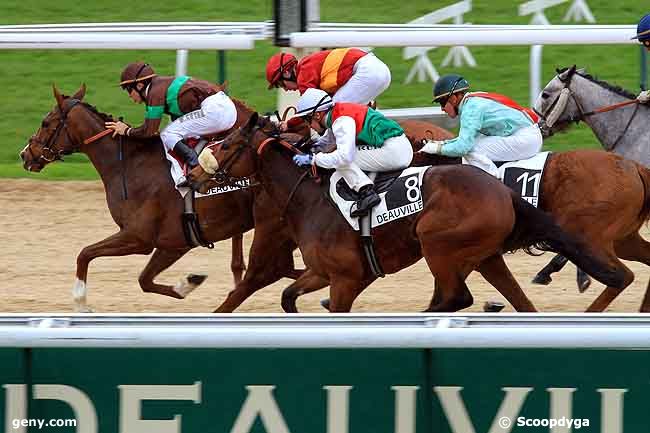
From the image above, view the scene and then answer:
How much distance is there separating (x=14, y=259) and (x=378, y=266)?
3750 millimetres

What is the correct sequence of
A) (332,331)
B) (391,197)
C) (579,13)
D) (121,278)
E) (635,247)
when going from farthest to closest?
1. (579,13)
2. (121,278)
3. (635,247)
4. (391,197)
5. (332,331)

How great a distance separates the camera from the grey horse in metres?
7.93

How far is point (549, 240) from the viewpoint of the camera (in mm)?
6457

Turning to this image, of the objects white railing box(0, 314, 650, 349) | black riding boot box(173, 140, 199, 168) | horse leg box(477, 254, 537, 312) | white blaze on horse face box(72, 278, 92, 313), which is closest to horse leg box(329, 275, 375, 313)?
horse leg box(477, 254, 537, 312)

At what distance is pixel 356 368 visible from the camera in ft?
11.1

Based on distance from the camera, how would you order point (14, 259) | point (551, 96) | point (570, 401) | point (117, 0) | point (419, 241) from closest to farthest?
1. point (570, 401)
2. point (419, 241)
3. point (551, 96)
4. point (14, 259)
5. point (117, 0)

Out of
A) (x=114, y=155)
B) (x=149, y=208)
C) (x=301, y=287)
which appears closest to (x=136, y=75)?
(x=114, y=155)

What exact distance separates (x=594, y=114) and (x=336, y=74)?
1546 millimetres

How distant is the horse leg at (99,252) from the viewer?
308 inches

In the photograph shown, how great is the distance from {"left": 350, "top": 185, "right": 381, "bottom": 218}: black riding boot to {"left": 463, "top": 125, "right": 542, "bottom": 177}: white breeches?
64 cm

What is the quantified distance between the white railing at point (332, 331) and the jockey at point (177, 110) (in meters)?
4.48

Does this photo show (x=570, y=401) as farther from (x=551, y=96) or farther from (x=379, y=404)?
(x=551, y=96)

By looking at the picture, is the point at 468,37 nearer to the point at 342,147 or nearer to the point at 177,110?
the point at 177,110

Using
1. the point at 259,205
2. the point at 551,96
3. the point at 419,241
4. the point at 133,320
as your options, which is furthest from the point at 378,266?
the point at 133,320
